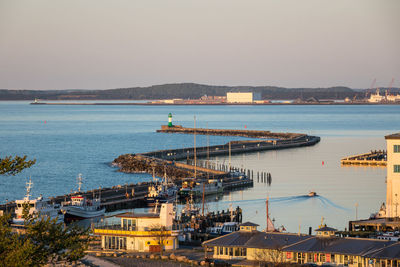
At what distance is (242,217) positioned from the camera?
41.4 meters

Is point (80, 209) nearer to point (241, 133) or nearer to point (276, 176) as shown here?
point (276, 176)

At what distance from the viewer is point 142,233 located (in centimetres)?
2820

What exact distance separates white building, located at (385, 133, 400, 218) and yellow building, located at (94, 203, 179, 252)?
12.5m

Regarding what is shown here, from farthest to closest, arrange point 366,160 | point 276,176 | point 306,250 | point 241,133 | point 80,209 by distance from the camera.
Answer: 1. point 241,133
2. point 366,160
3. point 276,176
4. point 80,209
5. point 306,250

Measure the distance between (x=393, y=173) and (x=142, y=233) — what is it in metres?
14.0

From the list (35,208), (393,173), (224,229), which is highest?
(393,173)

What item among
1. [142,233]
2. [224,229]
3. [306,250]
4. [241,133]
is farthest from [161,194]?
[241,133]

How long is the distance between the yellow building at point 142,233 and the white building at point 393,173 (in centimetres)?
1251

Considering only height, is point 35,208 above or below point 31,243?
below

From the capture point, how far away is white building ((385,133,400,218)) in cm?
3600

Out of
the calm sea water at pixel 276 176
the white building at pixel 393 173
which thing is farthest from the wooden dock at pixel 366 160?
the white building at pixel 393 173

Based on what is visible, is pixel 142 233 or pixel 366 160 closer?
pixel 142 233

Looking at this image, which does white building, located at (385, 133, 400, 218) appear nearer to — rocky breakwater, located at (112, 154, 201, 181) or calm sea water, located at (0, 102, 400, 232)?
calm sea water, located at (0, 102, 400, 232)

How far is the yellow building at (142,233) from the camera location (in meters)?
28.1
